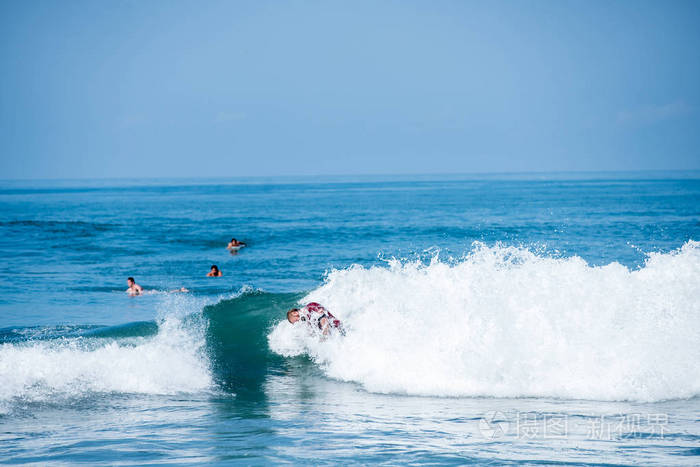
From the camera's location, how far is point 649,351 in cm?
1038

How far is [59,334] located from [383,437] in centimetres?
1036

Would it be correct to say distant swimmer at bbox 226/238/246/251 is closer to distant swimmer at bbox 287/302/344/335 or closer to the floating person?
the floating person

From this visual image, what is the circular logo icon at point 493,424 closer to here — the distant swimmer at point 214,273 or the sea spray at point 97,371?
the sea spray at point 97,371

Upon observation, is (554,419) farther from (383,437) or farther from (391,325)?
(391,325)

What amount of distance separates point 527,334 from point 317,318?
156 inches

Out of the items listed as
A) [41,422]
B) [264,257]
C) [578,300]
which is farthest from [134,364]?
[264,257]

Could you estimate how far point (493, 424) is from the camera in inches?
320

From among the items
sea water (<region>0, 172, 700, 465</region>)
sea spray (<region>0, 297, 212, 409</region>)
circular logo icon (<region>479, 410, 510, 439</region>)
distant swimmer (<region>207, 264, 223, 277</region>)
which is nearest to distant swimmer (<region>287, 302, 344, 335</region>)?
sea water (<region>0, 172, 700, 465</region>)

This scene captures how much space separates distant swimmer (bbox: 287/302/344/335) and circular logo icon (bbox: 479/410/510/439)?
14.9 ft

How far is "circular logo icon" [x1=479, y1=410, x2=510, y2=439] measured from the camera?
7723 millimetres

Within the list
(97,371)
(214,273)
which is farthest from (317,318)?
(214,273)

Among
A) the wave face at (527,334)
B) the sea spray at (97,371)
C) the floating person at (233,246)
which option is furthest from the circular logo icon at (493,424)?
the floating person at (233,246)

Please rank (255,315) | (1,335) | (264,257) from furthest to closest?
(264,257) → (255,315) → (1,335)

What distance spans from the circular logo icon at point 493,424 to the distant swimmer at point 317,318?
455 centimetres
